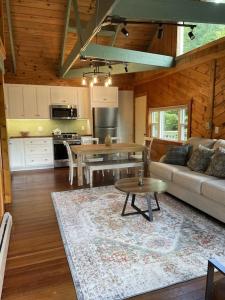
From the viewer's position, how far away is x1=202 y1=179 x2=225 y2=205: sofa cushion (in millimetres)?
2637

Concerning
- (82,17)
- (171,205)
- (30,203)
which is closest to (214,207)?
(171,205)

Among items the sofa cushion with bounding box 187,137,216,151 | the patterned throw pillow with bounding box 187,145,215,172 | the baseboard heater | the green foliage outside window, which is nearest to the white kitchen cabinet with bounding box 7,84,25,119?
the baseboard heater

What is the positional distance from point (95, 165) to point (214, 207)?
2.30m

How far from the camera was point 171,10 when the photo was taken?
2.86 m

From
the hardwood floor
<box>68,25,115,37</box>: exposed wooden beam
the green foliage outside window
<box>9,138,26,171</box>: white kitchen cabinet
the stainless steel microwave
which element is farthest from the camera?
the stainless steel microwave

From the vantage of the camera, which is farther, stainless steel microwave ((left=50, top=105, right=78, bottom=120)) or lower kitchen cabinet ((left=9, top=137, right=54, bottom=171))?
stainless steel microwave ((left=50, top=105, right=78, bottom=120))

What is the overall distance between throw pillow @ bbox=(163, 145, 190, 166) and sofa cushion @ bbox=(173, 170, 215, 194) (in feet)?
1.60

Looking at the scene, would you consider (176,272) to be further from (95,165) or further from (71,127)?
(71,127)

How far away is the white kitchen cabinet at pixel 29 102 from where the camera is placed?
20.4 feet

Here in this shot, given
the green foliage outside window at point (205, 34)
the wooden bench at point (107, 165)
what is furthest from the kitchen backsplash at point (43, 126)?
the green foliage outside window at point (205, 34)

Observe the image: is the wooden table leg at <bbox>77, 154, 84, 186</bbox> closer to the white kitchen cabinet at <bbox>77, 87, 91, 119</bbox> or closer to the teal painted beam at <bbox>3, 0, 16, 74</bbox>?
the white kitchen cabinet at <bbox>77, 87, 91, 119</bbox>

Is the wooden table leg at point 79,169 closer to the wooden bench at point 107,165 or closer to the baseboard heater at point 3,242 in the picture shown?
the wooden bench at point 107,165

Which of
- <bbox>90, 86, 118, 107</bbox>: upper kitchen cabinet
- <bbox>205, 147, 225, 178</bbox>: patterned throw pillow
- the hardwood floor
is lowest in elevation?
the hardwood floor

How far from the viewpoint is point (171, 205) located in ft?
11.2
